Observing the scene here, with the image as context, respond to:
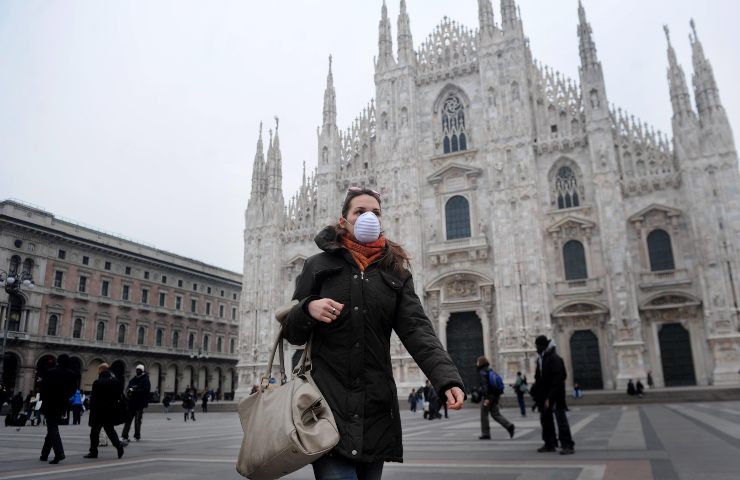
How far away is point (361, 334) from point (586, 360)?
2610 cm

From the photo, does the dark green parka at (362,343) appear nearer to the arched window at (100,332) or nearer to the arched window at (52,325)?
the arched window at (52,325)

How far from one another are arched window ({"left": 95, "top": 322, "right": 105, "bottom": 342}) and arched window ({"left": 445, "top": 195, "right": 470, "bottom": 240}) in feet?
93.3

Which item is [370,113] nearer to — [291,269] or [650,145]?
[291,269]

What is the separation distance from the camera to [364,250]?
2885mm

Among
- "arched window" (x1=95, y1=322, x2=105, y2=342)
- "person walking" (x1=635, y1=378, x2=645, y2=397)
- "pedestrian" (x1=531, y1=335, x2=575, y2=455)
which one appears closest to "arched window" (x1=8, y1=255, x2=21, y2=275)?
"arched window" (x1=95, y1=322, x2=105, y2=342)

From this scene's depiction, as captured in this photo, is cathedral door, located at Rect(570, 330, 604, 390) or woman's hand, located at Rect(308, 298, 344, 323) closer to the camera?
woman's hand, located at Rect(308, 298, 344, 323)

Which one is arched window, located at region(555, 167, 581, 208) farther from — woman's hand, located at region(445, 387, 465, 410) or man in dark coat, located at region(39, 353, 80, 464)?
woman's hand, located at region(445, 387, 465, 410)

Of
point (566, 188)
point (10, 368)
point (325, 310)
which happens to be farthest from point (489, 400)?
point (10, 368)

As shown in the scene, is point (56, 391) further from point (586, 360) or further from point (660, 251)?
point (660, 251)

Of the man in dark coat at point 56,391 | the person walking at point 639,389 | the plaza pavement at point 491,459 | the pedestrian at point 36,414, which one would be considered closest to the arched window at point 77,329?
the pedestrian at point 36,414

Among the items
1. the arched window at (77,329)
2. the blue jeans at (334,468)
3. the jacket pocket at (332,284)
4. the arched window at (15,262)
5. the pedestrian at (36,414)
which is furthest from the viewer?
the arched window at (77,329)

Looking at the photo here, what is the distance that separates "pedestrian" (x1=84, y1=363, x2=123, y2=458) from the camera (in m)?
7.79

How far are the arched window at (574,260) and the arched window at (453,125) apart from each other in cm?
816

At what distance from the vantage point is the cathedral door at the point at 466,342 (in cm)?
2844
